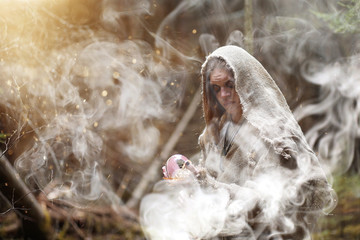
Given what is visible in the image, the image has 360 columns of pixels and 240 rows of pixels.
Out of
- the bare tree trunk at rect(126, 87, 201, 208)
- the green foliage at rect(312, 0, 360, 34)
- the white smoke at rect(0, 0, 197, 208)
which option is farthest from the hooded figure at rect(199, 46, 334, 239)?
the green foliage at rect(312, 0, 360, 34)

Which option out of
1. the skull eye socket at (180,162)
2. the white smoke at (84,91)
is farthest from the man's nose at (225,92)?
the white smoke at (84,91)

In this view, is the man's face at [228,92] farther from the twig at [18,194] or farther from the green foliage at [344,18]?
the twig at [18,194]

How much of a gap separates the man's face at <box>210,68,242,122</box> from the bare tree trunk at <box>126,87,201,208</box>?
7.31 feet

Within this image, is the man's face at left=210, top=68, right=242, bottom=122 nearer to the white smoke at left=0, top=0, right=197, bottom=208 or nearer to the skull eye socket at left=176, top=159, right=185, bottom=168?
the skull eye socket at left=176, top=159, right=185, bottom=168

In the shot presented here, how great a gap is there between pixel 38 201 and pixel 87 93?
175 cm

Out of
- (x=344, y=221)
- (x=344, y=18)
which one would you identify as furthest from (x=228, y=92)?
(x=344, y=221)

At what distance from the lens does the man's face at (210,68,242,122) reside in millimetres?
2824

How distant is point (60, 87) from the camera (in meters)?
5.33

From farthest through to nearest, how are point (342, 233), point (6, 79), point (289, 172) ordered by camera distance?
point (342, 233) → point (6, 79) → point (289, 172)

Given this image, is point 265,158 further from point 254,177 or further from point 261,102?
point 261,102

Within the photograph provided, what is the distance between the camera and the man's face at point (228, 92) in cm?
282

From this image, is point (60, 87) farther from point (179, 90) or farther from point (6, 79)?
point (179, 90)

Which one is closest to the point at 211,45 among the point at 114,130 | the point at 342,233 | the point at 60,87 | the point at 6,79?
the point at 114,130

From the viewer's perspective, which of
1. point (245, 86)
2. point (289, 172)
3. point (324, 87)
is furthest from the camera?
point (324, 87)
